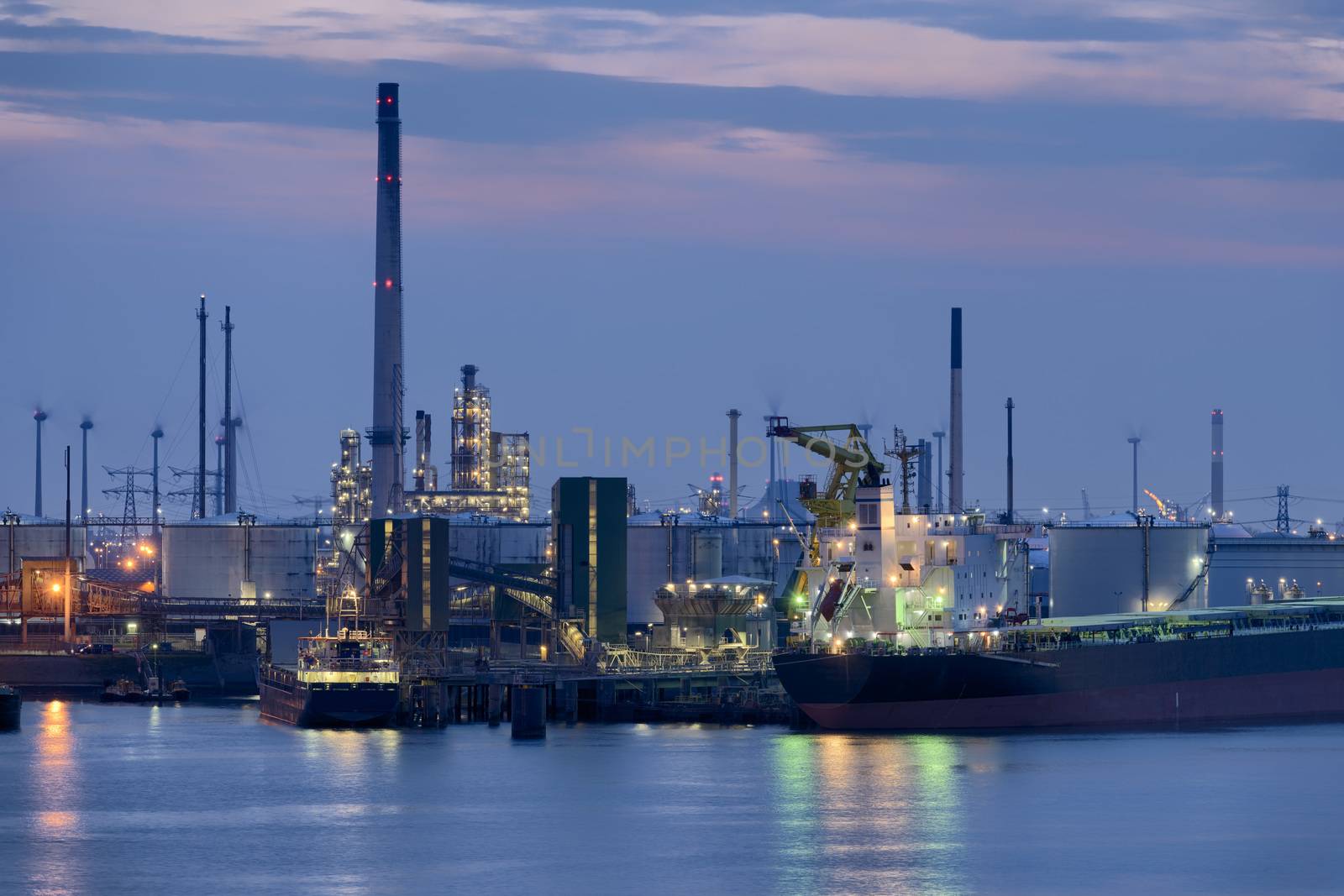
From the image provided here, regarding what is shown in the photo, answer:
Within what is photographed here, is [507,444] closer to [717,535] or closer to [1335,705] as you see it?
[717,535]

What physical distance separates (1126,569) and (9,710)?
151ft

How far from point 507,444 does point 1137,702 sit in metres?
52.6

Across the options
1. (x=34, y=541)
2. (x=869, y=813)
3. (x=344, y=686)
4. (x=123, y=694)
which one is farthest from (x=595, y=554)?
(x=34, y=541)

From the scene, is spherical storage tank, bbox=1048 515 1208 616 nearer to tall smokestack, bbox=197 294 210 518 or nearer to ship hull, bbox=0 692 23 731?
ship hull, bbox=0 692 23 731

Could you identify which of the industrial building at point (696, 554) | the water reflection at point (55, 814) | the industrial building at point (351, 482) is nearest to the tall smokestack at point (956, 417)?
the industrial building at point (696, 554)

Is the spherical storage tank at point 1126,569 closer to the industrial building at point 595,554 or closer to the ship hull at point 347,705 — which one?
the industrial building at point 595,554

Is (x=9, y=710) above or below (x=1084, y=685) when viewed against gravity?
below

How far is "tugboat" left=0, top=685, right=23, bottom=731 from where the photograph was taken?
85.3m

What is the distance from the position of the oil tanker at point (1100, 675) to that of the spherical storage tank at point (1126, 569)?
11.0 meters

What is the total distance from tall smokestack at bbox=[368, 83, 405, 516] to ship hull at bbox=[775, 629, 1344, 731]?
1861 inches

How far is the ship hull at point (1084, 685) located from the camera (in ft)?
249

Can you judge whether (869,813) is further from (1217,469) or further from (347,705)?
(1217,469)

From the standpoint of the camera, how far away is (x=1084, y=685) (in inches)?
3103

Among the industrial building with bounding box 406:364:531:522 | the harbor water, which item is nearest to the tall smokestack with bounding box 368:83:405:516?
the industrial building with bounding box 406:364:531:522
